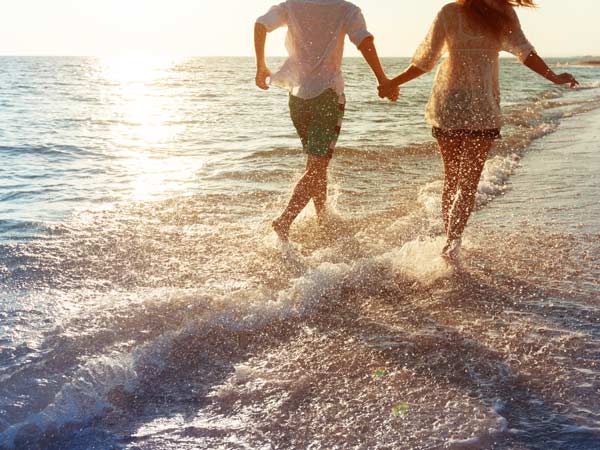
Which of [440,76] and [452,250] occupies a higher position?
[440,76]

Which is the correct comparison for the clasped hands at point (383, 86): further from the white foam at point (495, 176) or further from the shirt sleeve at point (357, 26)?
the white foam at point (495, 176)

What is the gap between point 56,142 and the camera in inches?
444

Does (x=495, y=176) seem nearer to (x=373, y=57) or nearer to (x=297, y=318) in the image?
(x=373, y=57)

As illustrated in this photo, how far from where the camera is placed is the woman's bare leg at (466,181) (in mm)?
4102

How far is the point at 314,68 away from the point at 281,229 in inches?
48.0

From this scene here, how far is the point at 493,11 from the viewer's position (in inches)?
152

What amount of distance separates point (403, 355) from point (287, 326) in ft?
2.14

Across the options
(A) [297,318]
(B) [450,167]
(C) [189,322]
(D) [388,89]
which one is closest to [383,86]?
(D) [388,89]

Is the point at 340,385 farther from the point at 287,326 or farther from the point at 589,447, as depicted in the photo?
the point at 589,447

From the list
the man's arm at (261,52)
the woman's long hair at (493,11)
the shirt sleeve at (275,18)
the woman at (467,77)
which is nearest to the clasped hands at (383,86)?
the man's arm at (261,52)

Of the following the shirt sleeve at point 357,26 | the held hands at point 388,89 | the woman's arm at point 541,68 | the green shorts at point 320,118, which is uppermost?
the shirt sleeve at point 357,26

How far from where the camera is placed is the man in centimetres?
432

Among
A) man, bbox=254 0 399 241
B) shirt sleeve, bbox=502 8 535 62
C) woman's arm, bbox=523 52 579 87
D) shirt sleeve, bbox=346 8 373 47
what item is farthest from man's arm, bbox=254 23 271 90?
woman's arm, bbox=523 52 579 87

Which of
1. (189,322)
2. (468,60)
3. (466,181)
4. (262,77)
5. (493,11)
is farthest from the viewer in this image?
(262,77)
